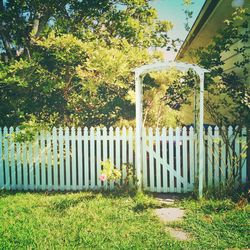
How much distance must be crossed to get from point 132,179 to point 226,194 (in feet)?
6.01

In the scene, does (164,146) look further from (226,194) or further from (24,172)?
(24,172)

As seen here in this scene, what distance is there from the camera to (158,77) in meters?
8.03

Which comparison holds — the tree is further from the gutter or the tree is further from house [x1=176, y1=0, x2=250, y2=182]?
house [x1=176, y1=0, x2=250, y2=182]

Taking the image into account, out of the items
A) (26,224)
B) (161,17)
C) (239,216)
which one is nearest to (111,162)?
(26,224)

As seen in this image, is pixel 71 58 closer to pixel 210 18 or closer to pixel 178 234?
pixel 210 18

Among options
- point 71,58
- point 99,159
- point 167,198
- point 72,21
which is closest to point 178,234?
point 167,198

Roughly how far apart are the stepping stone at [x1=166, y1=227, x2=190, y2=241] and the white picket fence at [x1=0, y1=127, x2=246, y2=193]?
1.99 meters

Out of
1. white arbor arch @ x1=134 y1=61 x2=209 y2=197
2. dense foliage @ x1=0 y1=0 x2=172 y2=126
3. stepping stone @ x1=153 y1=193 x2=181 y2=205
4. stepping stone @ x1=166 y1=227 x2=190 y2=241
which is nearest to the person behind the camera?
stepping stone @ x1=166 y1=227 x2=190 y2=241

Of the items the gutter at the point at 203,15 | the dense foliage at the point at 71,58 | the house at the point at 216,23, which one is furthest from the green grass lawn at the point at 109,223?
the gutter at the point at 203,15

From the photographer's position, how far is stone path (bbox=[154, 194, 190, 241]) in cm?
448

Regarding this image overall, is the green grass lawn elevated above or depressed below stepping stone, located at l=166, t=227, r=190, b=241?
above

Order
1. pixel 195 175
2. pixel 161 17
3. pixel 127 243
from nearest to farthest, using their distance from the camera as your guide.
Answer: pixel 127 243
pixel 195 175
pixel 161 17

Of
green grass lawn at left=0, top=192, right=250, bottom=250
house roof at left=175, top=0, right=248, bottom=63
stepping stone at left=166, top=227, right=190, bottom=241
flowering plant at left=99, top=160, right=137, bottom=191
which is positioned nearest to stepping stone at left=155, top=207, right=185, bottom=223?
green grass lawn at left=0, top=192, right=250, bottom=250

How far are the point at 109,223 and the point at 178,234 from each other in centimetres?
101
